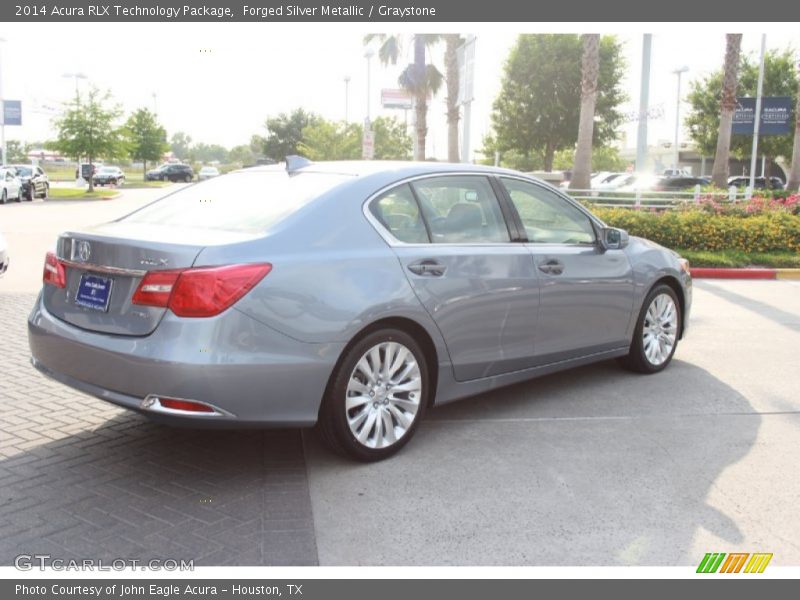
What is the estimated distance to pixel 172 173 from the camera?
63.2 metres

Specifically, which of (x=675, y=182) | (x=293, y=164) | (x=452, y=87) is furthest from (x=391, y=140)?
(x=293, y=164)

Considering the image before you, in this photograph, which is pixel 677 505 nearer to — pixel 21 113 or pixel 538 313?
pixel 538 313

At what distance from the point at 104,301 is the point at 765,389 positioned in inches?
187

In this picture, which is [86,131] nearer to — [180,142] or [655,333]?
[655,333]

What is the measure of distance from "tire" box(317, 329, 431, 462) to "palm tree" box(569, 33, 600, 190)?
17833 millimetres

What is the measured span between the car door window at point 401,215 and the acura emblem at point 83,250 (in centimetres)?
149

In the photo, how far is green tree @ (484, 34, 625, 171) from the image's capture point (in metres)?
43.2

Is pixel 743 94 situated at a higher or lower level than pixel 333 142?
higher

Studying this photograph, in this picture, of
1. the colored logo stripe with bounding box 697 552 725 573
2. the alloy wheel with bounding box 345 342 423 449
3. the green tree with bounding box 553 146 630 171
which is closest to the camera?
the colored logo stripe with bounding box 697 552 725 573

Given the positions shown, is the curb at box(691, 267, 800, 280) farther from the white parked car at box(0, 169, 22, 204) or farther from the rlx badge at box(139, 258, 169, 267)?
the white parked car at box(0, 169, 22, 204)

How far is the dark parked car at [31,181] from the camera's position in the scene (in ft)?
111

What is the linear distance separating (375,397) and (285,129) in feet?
211

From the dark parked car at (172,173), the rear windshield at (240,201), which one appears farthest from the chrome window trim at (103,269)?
the dark parked car at (172,173)


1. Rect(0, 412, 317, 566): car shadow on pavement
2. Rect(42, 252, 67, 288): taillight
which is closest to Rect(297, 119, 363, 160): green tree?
Rect(42, 252, 67, 288): taillight
